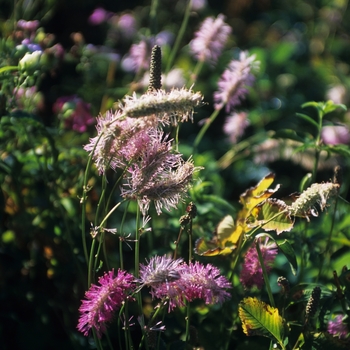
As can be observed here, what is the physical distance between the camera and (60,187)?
1553mm

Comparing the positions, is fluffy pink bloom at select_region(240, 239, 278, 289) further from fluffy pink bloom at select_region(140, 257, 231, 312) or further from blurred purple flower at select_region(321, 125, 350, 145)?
blurred purple flower at select_region(321, 125, 350, 145)

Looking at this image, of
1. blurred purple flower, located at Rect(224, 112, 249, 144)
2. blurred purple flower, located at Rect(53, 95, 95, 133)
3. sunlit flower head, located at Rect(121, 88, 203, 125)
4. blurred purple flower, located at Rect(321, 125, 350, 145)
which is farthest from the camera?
blurred purple flower, located at Rect(321, 125, 350, 145)

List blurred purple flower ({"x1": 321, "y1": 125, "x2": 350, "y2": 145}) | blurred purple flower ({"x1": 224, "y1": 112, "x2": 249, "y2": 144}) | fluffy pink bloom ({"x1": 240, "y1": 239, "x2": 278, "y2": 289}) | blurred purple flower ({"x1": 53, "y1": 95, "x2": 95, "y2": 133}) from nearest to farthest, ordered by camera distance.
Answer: fluffy pink bloom ({"x1": 240, "y1": 239, "x2": 278, "y2": 289}) < blurred purple flower ({"x1": 53, "y1": 95, "x2": 95, "y2": 133}) < blurred purple flower ({"x1": 224, "y1": 112, "x2": 249, "y2": 144}) < blurred purple flower ({"x1": 321, "y1": 125, "x2": 350, "y2": 145})

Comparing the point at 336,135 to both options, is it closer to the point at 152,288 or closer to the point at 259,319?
the point at 259,319

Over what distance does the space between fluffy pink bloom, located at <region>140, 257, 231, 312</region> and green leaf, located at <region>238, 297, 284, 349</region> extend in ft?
0.13

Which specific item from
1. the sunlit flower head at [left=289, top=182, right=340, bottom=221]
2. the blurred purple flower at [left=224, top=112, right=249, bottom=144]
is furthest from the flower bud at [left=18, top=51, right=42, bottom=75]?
the blurred purple flower at [left=224, top=112, right=249, bottom=144]

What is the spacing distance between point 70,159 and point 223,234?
0.58 meters

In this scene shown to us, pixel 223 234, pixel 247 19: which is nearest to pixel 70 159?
pixel 223 234

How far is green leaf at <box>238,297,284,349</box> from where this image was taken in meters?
1.08

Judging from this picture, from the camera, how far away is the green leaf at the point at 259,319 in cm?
108

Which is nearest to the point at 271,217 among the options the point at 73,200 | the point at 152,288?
the point at 152,288

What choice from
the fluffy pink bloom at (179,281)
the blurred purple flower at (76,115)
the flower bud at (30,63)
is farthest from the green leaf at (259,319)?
the blurred purple flower at (76,115)

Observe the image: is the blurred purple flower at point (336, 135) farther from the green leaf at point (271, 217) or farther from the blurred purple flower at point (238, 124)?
the green leaf at point (271, 217)

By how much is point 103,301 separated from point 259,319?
0.90 feet
